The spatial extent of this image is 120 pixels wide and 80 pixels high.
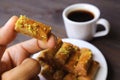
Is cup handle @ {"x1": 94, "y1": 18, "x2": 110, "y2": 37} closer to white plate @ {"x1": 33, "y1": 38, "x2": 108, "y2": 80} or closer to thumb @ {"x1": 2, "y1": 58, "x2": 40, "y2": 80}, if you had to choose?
white plate @ {"x1": 33, "y1": 38, "x2": 108, "y2": 80}

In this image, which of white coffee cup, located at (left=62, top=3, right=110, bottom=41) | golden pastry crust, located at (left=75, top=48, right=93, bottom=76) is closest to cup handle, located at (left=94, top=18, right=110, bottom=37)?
white coffee cup, located at (left=62, top=3, right=110, bottom=41)

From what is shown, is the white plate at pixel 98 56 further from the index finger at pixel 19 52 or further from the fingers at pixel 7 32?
the fingers at pixel 7 32

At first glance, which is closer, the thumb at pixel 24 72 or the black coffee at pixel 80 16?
the thumb at pixel 24 72

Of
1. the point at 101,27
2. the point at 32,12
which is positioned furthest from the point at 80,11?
the point at 32,12

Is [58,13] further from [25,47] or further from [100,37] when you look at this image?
[25,47]

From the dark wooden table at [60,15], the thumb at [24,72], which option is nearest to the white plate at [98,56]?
the dark wooden table at [60,15]

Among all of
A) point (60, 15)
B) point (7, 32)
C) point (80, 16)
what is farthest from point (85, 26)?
point (7, 32)
